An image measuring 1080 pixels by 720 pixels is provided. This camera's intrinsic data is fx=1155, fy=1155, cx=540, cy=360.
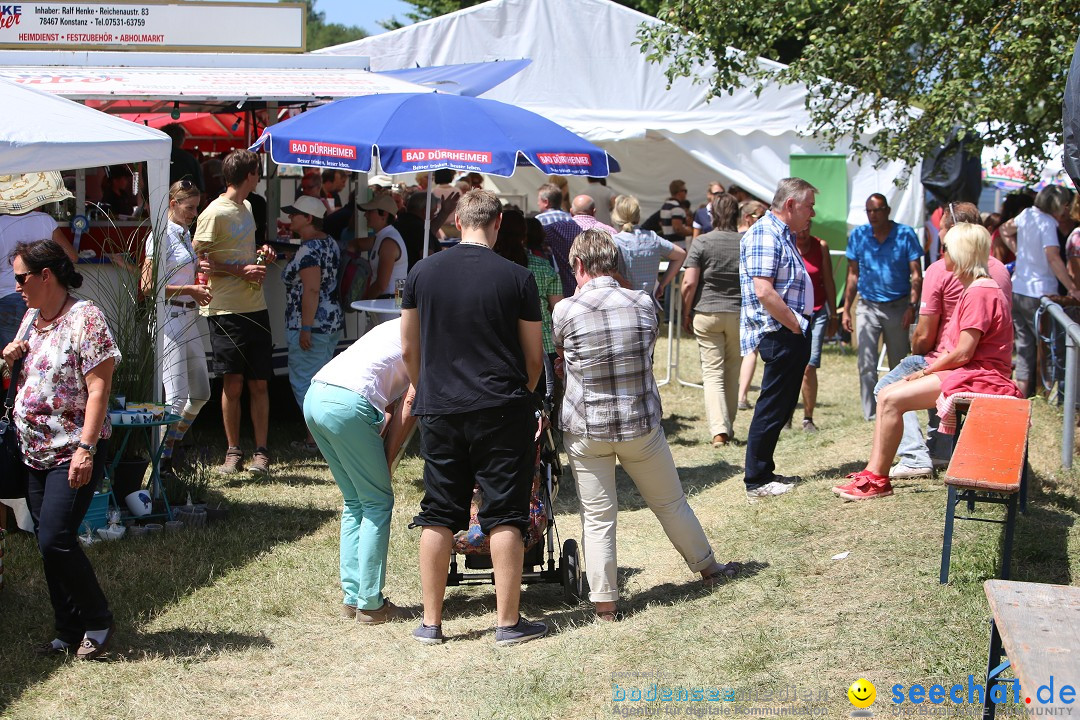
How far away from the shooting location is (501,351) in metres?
4.55

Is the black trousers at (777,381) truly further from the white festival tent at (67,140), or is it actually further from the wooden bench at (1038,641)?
the white festival tent at (67,140)

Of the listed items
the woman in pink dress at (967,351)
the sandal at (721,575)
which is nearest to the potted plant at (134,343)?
the sandal at (721,575)

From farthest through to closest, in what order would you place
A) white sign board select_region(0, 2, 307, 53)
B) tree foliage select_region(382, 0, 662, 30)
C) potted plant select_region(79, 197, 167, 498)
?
tree foliage select_region(382, 0, 662, 30), white sign board select_region(0, 2, 307, 53), potted plant select_region(79, 197, 167, 498)

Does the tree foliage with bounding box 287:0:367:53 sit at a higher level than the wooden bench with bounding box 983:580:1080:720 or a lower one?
higher

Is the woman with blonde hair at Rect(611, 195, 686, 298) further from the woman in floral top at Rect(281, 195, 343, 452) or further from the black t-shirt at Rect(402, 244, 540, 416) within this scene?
the black t-shirt at Rect(402, 244, 540, 416)

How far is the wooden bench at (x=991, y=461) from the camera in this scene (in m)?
4.84

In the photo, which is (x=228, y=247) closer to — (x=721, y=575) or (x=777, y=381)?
(x=777, y=381)

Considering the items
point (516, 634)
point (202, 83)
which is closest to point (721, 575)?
point (516, 634)

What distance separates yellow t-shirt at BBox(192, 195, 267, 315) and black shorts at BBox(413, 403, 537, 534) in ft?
10.9

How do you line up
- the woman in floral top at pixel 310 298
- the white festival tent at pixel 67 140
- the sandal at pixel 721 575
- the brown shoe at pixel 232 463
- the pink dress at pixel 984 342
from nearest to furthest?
1. the white festival tent at pixel 67 140
2. the sandal at pixel 721 575
3. the pink dress at pixel 984 342
4. the brown shoe at pixel 232 463
5. the woman in floral top at pixel 310 298

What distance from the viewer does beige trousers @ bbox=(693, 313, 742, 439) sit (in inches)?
344

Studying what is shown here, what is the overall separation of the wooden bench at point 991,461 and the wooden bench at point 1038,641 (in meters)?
1.20

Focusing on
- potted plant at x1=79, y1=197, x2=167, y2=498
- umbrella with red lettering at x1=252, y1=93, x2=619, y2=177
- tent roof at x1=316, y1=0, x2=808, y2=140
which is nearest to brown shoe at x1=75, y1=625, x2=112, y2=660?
potted plant at x1=79, y1=197, x2=167, y2=498

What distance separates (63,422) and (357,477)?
1193 millimetres
